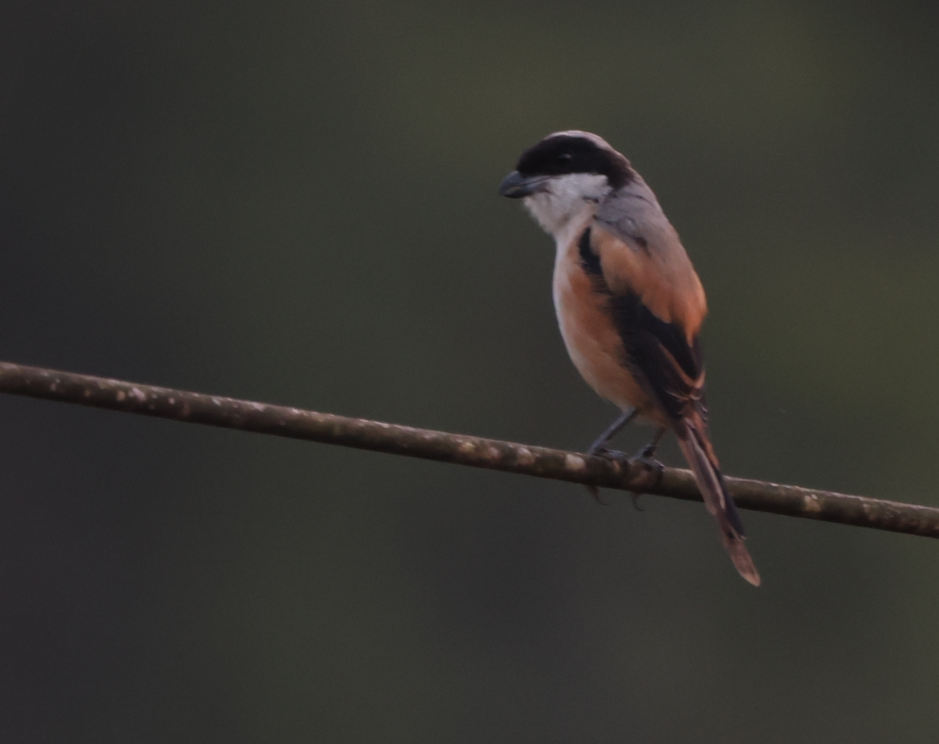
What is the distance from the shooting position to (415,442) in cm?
202

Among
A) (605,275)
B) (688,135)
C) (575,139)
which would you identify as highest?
(575,139)

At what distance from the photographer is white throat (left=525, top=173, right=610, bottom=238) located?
3.91m

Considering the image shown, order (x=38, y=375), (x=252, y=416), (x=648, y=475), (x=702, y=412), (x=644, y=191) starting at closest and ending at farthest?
(x=38, y=375)
(x=252, y=416)
(x=648, y=475)
(x=702, y=412)
(x=644, y=191)

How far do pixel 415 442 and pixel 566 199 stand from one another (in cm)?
203

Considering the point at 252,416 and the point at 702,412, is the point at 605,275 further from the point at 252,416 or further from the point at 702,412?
the point at 252,416

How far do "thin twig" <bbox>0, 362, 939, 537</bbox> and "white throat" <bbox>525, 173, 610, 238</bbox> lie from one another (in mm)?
1500

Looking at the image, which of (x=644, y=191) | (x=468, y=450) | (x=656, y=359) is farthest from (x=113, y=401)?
(x=644, y=191)

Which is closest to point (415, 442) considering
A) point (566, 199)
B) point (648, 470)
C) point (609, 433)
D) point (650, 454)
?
point (648, 470)

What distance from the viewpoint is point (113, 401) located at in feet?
6.10

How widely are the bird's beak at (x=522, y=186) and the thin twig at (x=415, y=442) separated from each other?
5.34 feet

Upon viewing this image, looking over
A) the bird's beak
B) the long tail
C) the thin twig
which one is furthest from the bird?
the thin twig

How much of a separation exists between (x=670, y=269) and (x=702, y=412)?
42 cm

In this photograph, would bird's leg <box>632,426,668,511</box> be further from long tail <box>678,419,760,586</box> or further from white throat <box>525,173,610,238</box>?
white throat <box>525,173,610,238</box>

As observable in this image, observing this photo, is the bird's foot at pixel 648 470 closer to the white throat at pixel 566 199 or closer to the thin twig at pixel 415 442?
the thin twig at pixel 415 442
